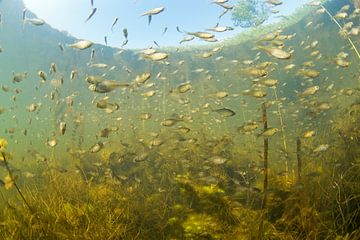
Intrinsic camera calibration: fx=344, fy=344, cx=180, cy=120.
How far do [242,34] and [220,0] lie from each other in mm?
31380

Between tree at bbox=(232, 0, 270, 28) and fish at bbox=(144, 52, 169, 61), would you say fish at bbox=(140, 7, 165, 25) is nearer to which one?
fish at bbox=(144, 52, 169, 61)

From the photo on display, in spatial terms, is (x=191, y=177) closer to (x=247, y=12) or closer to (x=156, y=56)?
(x=156, y=56)

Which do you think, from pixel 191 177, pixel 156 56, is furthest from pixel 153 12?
pixel 191 177

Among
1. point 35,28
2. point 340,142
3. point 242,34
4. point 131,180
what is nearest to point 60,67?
point 35,28

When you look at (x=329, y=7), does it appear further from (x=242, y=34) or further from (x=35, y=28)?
(x=35, y=28)

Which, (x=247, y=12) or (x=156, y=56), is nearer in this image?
(x=156, y=56)

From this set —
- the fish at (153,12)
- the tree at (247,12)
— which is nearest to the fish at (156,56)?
the fish at (153,12)

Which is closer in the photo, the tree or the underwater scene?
the underwater scene

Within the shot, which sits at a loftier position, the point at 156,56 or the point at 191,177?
the point at 156,56

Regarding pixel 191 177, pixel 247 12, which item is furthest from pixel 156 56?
pixel 247 12

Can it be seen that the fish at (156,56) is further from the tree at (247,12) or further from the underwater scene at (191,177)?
the tree at (247,12)

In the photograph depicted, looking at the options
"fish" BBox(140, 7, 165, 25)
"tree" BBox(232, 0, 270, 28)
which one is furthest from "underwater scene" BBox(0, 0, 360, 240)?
"tree" BBox(232, 0, 270, 28)

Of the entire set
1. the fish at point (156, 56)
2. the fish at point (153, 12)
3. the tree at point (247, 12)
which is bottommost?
the tree at point (247, 12)

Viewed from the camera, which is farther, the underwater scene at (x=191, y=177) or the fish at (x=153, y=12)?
the fish at (x=153, y=12)
